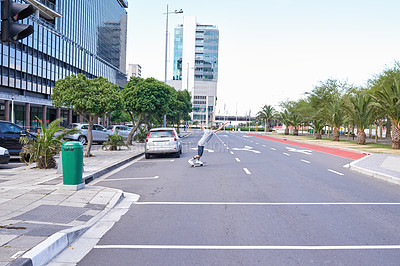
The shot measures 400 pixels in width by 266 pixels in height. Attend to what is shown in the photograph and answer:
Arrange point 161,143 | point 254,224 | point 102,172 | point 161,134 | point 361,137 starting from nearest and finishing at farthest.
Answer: point 254,224, point 102,172, point 161,143, point 161,134, point 361,137

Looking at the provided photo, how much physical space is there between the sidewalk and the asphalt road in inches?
20.6

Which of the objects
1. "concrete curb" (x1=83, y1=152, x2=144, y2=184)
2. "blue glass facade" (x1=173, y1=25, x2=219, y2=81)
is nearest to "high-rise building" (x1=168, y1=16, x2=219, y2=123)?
"blue glass facade" (x1=173, y1=25, x2=219, y2=81)

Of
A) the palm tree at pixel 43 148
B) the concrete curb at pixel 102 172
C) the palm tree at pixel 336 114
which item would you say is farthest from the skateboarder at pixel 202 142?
the palm tree at pixel 336 114

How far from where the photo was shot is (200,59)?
149 m

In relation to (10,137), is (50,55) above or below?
above

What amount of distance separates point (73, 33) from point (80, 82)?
49.2 meters

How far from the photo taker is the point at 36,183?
32.1 ft

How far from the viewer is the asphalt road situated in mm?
4762

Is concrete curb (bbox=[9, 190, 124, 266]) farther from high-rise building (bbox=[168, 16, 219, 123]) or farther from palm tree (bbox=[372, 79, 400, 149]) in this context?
high-rise building (bbox=[168, 16, 219, 123])

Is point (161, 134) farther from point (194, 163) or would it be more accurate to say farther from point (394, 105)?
point (394, 105)

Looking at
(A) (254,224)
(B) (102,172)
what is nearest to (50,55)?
(B) (102,172)

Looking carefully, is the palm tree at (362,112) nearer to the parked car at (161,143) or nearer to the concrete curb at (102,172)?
the parked car at (161,143)

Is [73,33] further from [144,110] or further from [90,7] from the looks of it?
[144,110]

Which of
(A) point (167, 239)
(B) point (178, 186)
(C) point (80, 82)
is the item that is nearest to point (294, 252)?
(A) point (167, 239)
